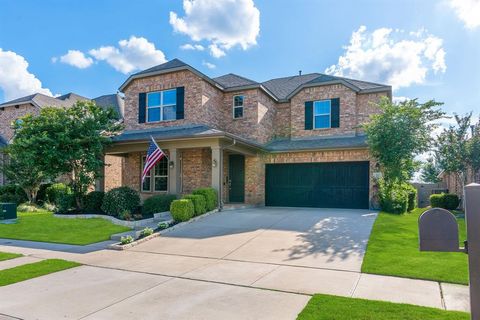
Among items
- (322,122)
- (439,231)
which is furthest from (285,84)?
(439,231)

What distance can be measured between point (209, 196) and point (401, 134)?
27.1 feet

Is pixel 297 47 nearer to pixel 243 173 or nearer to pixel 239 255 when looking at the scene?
pixel 243 173

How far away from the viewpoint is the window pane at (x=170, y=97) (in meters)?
16.6

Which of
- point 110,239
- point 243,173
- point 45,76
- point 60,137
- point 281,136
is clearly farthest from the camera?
point 45,76

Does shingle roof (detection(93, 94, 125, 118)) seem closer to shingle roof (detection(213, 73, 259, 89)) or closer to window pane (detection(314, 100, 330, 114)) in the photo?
shingle roof (detection(213, 73, 259, 89))

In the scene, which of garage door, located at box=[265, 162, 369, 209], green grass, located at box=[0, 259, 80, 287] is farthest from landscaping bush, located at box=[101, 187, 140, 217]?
garage door, located at box=[265, 162, 369, 209]

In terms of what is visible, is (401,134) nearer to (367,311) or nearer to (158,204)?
(158,204)

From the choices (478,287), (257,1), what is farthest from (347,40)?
(478,287)

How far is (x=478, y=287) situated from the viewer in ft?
7.93

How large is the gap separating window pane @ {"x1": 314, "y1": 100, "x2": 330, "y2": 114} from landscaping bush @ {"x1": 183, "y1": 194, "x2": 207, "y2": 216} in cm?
857

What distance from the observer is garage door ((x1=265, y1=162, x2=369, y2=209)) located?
15.5m

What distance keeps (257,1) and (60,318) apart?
464 inches

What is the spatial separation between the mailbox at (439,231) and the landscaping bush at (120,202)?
1215cm

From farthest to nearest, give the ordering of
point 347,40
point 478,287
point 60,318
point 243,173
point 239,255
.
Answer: point 243,173 → point 347,40 → point 239,255 → point 60,318 → point 478,287
